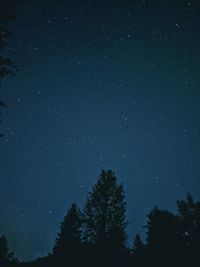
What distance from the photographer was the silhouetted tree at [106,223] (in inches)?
635

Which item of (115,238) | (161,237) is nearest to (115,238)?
(115,238)

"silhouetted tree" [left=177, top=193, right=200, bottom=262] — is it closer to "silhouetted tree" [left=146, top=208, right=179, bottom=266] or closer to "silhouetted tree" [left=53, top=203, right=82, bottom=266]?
"silhouetted tree" [left=146, top=208, right=179, bottom=266]

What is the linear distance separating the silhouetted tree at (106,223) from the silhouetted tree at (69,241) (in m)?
1.31

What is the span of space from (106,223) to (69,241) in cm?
411

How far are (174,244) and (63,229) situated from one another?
10.2 m

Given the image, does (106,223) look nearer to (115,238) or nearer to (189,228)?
(115,238)

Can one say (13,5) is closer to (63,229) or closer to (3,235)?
(63,229)

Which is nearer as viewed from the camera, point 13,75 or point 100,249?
point 13,75

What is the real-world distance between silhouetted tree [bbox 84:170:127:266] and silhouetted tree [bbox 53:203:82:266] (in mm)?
1309

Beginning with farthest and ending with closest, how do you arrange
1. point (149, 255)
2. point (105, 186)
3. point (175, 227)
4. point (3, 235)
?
1. point (3, 235)
2. point (105, 186)
3. point (175, 227)
4. point (149, 255)

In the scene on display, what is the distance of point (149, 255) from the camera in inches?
688

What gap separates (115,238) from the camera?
1664 centimetres

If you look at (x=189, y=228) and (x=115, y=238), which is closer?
(x=115, y=238)

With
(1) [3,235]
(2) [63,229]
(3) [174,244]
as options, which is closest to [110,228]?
(3) [174,244]
